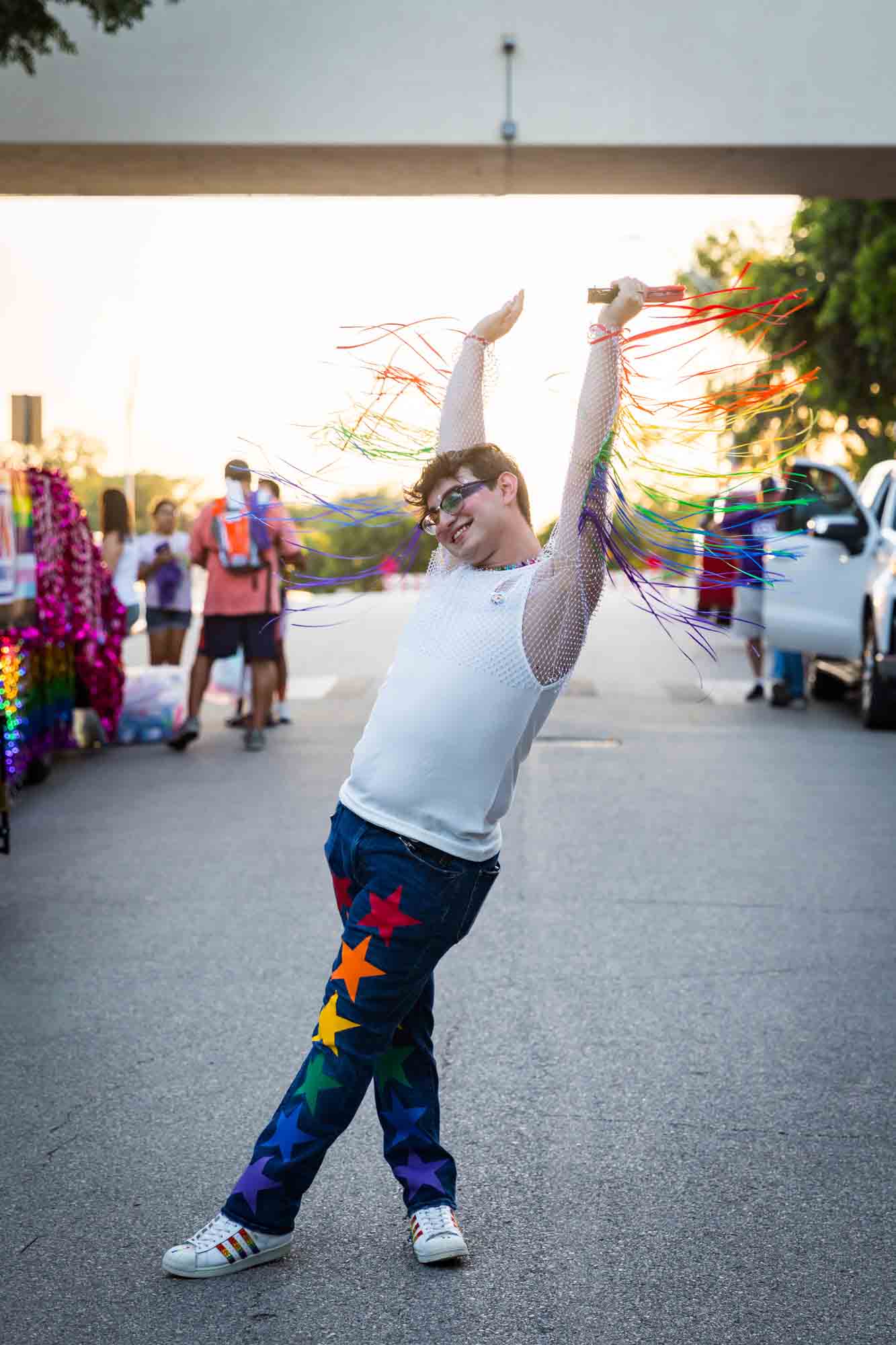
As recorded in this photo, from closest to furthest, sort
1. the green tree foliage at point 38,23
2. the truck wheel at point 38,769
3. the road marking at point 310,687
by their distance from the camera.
→ the truck wheel at point 38,769, the green tree foliage at point 38,23, the road marking at point 310,687

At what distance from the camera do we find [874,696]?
44.0ft

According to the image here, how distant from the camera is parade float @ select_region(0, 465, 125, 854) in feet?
29.8

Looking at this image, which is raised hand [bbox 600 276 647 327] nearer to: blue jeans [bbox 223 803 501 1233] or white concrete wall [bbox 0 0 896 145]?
blue jeans [bbox 223 803 501 1233]

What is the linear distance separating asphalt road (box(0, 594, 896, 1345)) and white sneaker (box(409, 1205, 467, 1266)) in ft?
0.12

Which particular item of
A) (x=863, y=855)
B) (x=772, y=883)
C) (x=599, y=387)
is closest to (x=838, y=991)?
(x=772, y=883)

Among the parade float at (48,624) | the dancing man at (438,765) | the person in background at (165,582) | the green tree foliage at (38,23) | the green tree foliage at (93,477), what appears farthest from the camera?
the green tree foliage at (93,477)

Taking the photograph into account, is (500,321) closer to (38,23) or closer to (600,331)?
(600,331)

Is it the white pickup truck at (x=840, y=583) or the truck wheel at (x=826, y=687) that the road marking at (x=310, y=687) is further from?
the truck wheel at (x=826, y=687)

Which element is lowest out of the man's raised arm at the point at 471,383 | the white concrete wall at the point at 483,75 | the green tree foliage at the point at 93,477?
the green tree foliage at the point at 93,477

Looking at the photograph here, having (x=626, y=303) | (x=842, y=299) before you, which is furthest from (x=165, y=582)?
(x=842, y=299)

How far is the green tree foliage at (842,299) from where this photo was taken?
869 inches

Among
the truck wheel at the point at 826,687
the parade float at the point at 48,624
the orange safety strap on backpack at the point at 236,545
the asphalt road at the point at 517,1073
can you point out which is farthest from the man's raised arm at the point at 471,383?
the truck wheel at the point at 826,687

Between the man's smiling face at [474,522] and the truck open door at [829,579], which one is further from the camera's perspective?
the truck open door at [829,579]

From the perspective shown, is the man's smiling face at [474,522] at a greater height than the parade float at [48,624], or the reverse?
the man's smiling face at [474,522]
